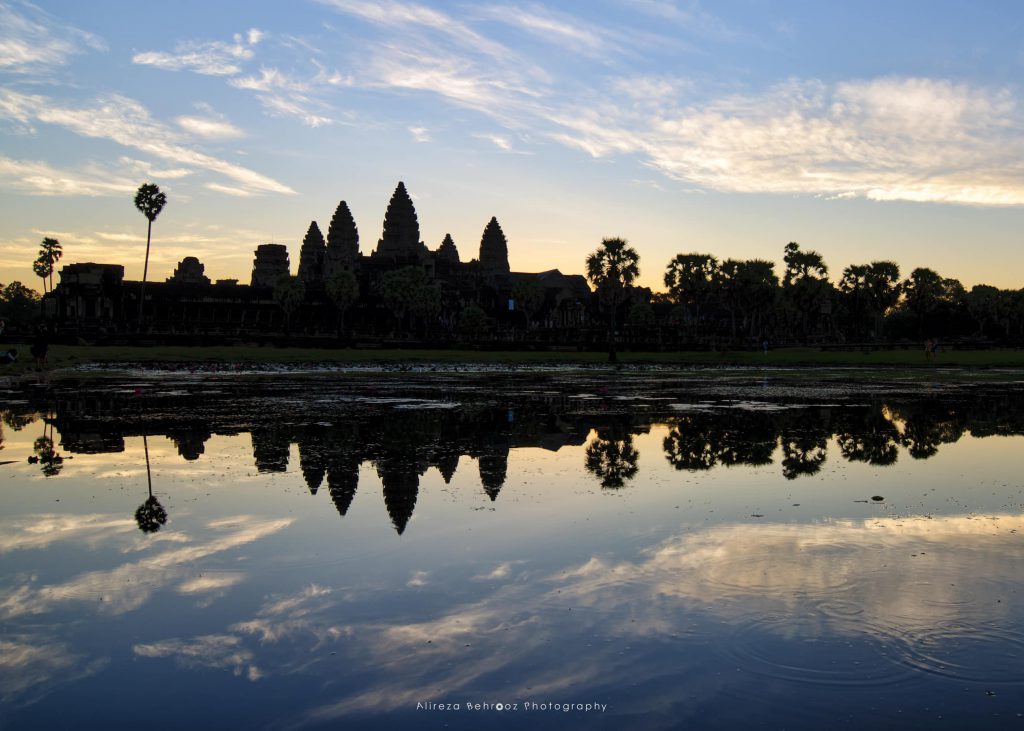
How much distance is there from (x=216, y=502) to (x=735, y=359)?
213 feet

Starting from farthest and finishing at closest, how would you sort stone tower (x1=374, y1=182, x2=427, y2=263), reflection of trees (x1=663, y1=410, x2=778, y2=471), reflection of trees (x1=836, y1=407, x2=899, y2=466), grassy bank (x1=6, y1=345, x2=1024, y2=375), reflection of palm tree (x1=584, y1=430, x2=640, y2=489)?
stone tower (x1=374, y1=182, x2=427, y2=263) < grassy bank (x1=6, y1=345, x2=1024, y2=375) < reflection of trees (x1=836, y1=407, x2=899, y2=466) < reflection of trees (x1=663, y1=410, x2=778, y2=471) < reflection of palm tree (x1=584, y1=430, x2=640, y2=489)

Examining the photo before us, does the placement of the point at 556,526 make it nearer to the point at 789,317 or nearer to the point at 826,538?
the point at 826,538

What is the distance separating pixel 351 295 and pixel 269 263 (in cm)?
5721

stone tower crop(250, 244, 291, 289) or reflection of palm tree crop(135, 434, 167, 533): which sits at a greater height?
stone tower crop(250, 244, 291, 289)

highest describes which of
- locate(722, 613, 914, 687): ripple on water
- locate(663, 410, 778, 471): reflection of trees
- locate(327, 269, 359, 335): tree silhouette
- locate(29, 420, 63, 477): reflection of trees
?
locate(327, 269, 359, 335): tree silhouette

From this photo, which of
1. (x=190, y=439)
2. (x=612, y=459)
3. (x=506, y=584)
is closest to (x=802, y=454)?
(x=612, y=459)

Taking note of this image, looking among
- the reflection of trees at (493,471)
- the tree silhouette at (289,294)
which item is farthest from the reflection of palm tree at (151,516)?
the tree silhouette at (289,294)

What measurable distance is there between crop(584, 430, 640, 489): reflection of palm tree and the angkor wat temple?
227 ft

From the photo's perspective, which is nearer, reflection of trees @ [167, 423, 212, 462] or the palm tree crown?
reflection of trees @ [167, 423, 212, 462]

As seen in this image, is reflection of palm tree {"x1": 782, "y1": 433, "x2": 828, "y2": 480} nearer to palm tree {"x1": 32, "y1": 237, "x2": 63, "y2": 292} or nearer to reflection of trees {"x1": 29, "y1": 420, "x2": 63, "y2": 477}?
reflection of trees {"x1": 29, "y1": 420, "x2": 63, "y2": 477}

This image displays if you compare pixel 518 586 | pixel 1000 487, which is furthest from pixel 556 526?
pixel 1000 487

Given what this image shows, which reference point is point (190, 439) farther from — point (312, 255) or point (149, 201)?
point (312, 255)

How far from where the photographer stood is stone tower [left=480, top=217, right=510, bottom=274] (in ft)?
558

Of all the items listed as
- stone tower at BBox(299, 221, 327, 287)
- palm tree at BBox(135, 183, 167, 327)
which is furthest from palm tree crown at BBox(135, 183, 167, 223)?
stone tower at BBox(299, 221, 327, 287)
